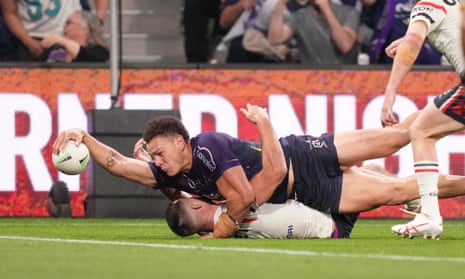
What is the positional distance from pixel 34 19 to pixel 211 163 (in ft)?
21.7

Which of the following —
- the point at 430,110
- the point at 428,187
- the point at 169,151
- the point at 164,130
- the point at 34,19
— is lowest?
the point at 428,187

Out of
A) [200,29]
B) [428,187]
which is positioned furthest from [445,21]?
[200,29]

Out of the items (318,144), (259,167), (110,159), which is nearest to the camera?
(259,167)

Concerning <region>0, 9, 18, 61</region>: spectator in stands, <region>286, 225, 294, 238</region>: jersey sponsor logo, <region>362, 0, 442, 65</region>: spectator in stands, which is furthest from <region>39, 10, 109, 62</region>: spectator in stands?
<region>286, 225, 294, 238</region>: jersey sponsor logo

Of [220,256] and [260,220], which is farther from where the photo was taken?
[260,220]

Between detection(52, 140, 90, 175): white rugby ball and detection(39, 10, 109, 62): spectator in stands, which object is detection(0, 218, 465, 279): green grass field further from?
detection(39, 10, 109, 62): spectator in stands

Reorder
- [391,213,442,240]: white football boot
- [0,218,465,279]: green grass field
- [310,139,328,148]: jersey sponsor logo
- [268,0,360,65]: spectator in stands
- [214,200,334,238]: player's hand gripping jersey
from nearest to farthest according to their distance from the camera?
[0,218,465,279]: green grass field
[391,213,442,240]: white football boot
[214,200,334,238]: player's hand gripping jersey
[310,139,328,148]: jersey sponsor logo
[268,0,360,65]: spectator in stands

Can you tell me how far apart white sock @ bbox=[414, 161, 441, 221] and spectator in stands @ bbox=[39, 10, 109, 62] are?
259 inches

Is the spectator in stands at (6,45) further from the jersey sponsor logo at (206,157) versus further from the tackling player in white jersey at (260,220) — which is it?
the jersey sponsor logo at (206,157)

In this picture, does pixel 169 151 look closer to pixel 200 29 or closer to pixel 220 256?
pixel 220 256

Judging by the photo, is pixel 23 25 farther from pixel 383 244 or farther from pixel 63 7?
pixel 383 244

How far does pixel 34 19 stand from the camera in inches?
658

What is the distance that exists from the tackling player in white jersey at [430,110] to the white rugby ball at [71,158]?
2.31 metres

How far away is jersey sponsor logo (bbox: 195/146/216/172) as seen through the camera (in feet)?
35.0
